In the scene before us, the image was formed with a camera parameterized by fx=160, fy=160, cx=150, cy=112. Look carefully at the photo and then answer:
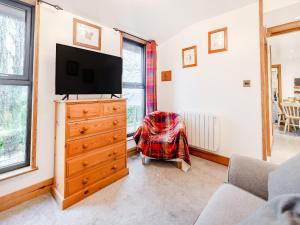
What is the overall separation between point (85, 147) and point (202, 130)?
6.16 feet

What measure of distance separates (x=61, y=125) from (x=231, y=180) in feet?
5.55

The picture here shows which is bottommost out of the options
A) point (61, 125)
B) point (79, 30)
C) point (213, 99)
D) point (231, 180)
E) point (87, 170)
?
point (87, 170)

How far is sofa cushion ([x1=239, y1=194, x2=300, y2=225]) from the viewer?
441 mm

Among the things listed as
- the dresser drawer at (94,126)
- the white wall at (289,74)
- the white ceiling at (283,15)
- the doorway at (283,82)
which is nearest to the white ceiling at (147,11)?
the white ceiling at (283,15)

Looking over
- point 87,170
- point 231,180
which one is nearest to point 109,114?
point 87,170

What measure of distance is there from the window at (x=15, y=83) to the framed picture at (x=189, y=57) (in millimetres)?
2369

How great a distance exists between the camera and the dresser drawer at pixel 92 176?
1.69 metres

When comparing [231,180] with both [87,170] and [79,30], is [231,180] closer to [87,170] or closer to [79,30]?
[87,170]

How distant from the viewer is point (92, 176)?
187 centimetres

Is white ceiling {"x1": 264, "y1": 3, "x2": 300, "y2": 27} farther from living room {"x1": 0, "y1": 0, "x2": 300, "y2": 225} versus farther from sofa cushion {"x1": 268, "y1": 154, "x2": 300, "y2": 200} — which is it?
sofa cushion {"x1": 268, "y1": 154, "x2": 300, "y2": 200}

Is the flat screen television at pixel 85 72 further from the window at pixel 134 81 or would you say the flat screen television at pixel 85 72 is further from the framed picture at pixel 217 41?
the framed picture at pixel 217 41

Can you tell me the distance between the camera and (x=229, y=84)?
8.26ft

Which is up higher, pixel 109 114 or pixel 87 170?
pixel 109 114

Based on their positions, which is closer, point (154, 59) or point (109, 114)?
point (109, 114)
